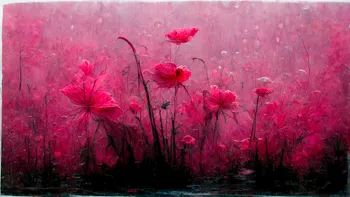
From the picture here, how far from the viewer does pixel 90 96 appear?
255 cm

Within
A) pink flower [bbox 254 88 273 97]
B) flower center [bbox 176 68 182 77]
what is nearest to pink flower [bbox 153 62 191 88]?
flower center [bbox 176 68 182 77]

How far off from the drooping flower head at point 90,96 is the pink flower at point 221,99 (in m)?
0.67

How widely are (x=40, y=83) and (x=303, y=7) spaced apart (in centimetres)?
197

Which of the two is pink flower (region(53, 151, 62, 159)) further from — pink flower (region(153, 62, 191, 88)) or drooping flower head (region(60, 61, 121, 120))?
pink flower (region(153, 62, 191, 88))

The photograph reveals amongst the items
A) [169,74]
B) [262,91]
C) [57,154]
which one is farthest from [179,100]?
[57,154]

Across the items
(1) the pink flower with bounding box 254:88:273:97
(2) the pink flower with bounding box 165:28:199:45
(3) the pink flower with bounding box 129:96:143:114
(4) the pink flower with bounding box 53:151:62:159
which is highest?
(2) the pink flower with bounding box 165:28:199:45

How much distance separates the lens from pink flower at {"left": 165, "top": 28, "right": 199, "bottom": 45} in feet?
8.41

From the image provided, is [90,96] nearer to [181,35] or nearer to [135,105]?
[135,105]

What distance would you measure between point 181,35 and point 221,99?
0.54 m

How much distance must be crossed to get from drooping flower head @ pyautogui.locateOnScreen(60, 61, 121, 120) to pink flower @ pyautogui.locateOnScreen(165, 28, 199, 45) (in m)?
0.56

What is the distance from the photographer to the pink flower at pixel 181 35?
8.41 feet

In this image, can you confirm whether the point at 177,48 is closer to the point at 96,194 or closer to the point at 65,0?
the point at 65,0

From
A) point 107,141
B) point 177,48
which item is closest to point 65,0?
point 177,48

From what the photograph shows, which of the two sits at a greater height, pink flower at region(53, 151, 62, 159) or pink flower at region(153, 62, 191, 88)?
pink flower at region(153, 62, 191, 88)
